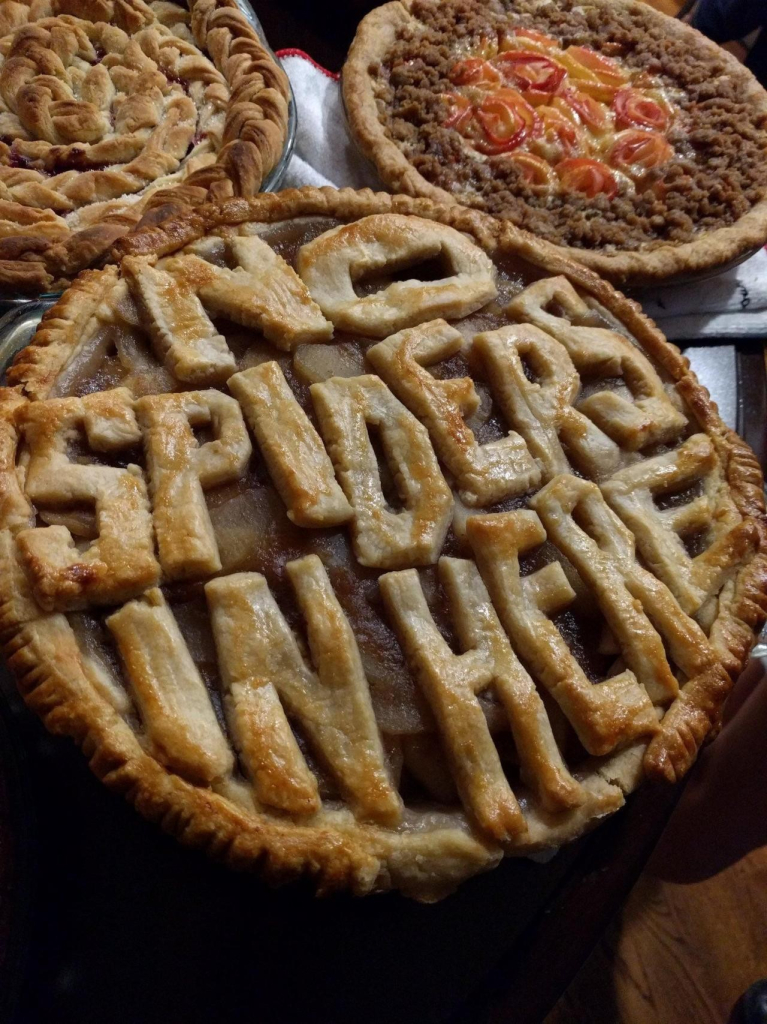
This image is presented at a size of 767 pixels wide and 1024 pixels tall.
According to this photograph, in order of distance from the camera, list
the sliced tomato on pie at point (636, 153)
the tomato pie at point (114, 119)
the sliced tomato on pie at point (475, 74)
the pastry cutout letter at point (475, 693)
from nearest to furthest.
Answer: the pastry cutout letter at point (475, 693) < the tomato pie at point (114, 119) < the sliced tomato on pie at point (636, 153) < the sliced tomato on pie at point (475, 74)

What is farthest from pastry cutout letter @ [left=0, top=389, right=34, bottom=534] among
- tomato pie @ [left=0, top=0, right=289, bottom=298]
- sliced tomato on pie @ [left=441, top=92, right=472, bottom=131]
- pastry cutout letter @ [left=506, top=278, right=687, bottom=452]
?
sliced tomato on pie @ [left=441, top=92, right=472, bottom=131]

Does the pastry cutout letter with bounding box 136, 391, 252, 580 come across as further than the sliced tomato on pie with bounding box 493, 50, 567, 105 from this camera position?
No

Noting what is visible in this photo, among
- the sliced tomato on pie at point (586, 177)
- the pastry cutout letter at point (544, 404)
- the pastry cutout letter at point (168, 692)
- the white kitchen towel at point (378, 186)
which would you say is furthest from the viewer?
the sliced tomato on pie at point (586, 177)

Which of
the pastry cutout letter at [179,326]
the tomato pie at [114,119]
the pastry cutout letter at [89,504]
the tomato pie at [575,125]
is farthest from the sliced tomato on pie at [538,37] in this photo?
the pastry cutout letter at [89,504]

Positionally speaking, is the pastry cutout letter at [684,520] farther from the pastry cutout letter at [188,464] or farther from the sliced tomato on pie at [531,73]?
the sliced tomato on pie at [531,73]

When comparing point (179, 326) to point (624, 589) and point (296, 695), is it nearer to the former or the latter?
point (296, 695)

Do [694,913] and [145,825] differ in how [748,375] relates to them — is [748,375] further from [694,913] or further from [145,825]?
[145,825]

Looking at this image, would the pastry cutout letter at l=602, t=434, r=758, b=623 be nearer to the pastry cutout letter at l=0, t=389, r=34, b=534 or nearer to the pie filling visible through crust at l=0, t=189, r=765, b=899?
the pie filling visible through crust at l=0, t=189, r=765, b=899
